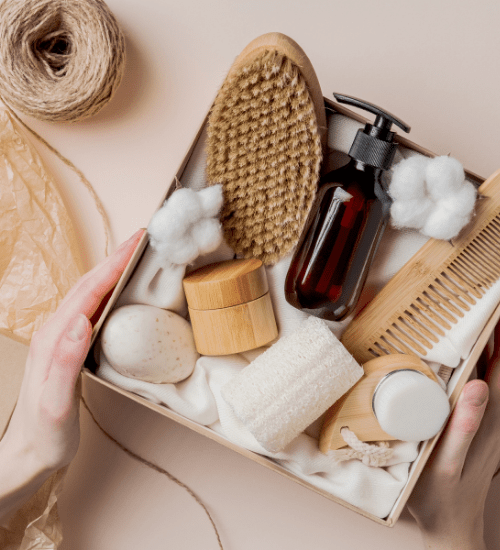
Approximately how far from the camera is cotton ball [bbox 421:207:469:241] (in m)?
0.50

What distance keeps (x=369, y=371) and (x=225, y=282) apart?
194mm


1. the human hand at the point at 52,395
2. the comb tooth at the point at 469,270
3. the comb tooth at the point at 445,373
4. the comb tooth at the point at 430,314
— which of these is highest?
the comb tooth at the point at 469,270

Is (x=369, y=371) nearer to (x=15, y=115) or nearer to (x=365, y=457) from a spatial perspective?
(x=365, y=457)

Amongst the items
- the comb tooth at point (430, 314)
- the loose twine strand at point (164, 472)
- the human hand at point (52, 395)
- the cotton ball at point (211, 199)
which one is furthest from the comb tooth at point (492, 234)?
the loose twine strand at point (164, 472)

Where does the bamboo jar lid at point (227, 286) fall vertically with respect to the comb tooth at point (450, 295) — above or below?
below

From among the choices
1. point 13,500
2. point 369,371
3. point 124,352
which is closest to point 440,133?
point 369,371

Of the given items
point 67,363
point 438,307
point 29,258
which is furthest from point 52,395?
point 438,307

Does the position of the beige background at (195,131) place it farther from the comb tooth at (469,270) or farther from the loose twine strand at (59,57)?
the comb tooth at (469,270)

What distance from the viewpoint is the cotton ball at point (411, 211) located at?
1.66 ft

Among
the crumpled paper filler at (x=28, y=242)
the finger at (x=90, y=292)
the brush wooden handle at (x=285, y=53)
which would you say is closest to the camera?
the brush wooden handle at (x=285, y=53)

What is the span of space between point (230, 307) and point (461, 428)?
29cm

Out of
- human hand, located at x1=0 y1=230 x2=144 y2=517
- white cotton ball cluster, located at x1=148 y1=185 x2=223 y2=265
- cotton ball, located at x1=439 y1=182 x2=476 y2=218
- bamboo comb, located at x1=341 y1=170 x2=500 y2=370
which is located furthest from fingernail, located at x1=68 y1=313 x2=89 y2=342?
cotton ball, located at x1=439 y1=182 x2=476 y2=218

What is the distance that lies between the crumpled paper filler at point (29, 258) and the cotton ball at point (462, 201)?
49 cm

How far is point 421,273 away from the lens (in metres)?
0.54
